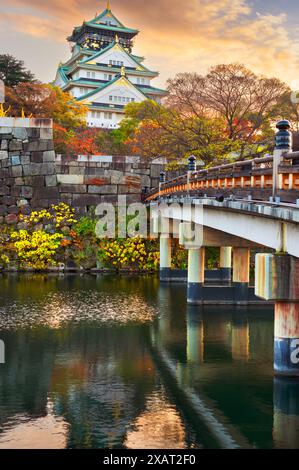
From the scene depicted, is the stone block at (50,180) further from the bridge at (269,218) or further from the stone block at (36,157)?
the bridge at (269,218)

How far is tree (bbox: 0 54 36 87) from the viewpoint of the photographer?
57531 mm

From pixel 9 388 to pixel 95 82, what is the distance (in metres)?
78.8

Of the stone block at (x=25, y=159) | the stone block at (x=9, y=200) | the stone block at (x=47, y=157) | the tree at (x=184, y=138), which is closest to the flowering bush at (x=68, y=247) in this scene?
the stone block at (x=9, y=200)

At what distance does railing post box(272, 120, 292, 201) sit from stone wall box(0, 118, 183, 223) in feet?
106

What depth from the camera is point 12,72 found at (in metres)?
57.8

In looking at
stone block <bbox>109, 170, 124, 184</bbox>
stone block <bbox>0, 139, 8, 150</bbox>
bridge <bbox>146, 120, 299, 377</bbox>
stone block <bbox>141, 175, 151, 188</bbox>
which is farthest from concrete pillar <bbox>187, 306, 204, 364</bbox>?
stone block <bbox>0, 139, 8, 150</bbox>

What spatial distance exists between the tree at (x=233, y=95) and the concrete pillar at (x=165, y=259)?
29.9 feet

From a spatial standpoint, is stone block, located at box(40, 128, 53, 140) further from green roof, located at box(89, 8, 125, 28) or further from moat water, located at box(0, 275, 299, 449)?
green roof, located at box(89, 8, 125, 28)

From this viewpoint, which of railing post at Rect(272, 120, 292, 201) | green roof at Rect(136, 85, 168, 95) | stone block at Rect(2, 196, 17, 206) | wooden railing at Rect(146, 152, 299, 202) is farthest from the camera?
green roof at Rect(136, 85, 168, 95)

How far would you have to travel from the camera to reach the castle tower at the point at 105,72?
82.2 metres

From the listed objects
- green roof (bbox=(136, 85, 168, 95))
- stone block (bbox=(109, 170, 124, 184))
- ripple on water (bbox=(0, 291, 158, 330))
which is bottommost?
ripple on water (bbox=(0, 291, 158, 330))

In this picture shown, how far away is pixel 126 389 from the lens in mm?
15172

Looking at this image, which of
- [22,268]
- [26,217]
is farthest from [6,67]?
[22,268]

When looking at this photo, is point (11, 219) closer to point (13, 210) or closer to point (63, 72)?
point (13, 210)
